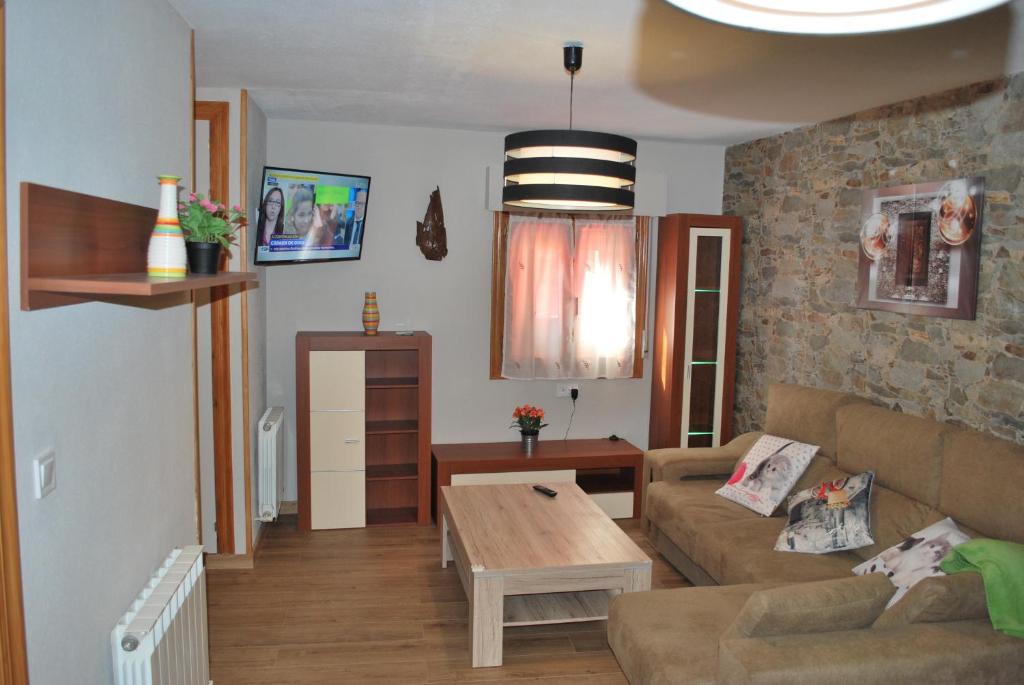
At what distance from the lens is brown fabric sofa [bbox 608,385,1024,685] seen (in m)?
2.44

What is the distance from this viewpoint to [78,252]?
1.92 meters

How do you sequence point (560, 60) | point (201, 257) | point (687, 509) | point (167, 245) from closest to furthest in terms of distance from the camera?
point (167, 245), point (201, 257), point (560, 60), point (687, 509)

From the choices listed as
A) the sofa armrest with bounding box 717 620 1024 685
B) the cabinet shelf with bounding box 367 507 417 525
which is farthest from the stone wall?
the cabinet shelf with bounding box 367 507 417 525

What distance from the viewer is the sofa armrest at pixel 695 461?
4613 mm

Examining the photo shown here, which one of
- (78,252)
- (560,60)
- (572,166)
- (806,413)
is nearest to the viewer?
(78,252)

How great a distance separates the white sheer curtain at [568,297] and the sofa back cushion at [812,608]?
313cm

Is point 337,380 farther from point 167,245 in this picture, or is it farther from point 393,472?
point 167,245

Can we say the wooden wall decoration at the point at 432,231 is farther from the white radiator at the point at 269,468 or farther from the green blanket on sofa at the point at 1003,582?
the green blanket on sofa at the point at 1003,582

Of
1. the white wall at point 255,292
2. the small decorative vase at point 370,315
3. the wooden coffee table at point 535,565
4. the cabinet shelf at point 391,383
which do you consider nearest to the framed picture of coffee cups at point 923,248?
Answer: the wooden coffee table at point 535,565

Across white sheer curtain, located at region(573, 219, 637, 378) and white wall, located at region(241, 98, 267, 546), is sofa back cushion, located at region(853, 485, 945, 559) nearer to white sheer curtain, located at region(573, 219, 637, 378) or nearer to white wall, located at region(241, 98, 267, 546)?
white sheer curtain, located at region(573, 219, 637, 378)

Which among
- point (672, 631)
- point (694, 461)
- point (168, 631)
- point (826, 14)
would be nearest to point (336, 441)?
point (694, 461)

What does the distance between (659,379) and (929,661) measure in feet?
10.8

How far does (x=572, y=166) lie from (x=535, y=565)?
174cm

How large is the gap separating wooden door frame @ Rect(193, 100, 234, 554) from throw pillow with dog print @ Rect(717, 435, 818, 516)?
2.85 meters
